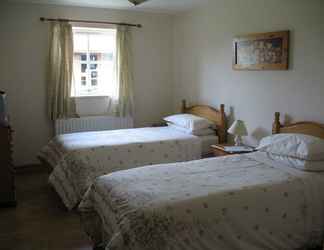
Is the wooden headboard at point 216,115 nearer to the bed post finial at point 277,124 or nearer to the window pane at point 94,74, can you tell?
the bed post finial at point 277,124

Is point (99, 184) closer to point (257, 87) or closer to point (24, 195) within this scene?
point (24, 195)

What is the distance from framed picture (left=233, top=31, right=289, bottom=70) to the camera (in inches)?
143

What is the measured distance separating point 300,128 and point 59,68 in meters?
3.33

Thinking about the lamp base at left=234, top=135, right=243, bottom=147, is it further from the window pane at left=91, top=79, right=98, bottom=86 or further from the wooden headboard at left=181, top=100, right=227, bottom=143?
the window pane at left=91, top=79, right=98, bottom=86

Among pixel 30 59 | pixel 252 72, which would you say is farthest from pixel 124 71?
pixel 252 72

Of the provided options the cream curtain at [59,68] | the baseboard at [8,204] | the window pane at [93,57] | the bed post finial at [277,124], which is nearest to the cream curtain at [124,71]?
the window pane at [93,57]

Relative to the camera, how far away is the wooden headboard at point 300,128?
10.6 ft

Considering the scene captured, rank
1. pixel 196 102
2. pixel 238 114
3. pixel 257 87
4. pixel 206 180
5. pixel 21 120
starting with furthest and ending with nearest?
pixel 196 102, pixel 21 120, pixel 238 114, pixel 257 87, pixel 206 180

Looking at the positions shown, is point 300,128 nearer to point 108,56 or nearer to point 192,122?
point 192,122

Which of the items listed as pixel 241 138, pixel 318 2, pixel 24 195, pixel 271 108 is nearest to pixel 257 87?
pixel 271 108

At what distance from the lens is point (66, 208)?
3.72 metres

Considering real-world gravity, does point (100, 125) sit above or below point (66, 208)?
above

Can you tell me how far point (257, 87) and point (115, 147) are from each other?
177 cm

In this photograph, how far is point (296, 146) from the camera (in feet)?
9.59
